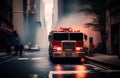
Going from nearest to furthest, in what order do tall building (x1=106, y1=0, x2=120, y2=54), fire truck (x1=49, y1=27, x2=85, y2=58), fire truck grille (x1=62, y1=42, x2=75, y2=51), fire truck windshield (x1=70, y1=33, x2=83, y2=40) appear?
1. fire truck (x1=49, y1=27, x2=85, y2=58)
2. fire truck grille (x1=62, y1=42, x2=75, y2=51)
3. fire truck windshield (x1=70, y1=33, x2=83, y2=40)
4. tall building (x1=106, y1=0, x2=120, y2=54)

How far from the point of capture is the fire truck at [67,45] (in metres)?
25.7

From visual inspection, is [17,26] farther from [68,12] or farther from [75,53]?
[75,53]

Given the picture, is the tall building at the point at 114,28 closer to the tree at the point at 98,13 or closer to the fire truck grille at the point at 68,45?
the tree at the point at 98,13

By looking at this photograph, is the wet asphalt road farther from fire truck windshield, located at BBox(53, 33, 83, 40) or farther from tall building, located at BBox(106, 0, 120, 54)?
tall building, located at BBox(106, 0, 120, 54)

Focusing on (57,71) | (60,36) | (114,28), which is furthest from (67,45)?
(114,28)

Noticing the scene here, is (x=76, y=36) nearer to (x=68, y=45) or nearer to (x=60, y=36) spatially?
(x=68, y=45)

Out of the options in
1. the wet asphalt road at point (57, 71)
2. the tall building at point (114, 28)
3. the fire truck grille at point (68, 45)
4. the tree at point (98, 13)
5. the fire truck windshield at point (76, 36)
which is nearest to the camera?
the wet asphalt road at point (57, 71)

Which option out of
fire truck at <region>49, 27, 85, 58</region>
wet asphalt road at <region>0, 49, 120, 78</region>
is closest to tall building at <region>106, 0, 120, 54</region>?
fire truck at <region>49, 27, 85, 58</region>

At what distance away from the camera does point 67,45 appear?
25875mm

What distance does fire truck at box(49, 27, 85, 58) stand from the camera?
25656 mm

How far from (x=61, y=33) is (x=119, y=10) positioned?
467 inches

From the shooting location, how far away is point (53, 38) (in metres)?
26.4

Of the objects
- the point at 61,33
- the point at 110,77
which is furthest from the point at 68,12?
the point at 110,77

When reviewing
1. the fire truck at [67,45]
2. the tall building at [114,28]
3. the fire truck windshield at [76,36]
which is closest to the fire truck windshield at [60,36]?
the fire truck at [67,45]
